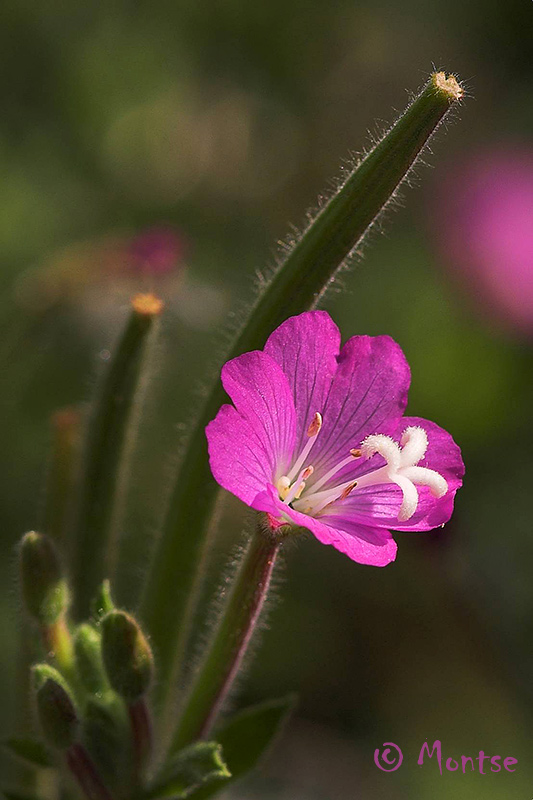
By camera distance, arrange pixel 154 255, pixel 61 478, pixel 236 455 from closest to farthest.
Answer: pixel 236 455 → pixel 61 478 → pixel 154 255

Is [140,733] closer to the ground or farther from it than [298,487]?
closer to the ground

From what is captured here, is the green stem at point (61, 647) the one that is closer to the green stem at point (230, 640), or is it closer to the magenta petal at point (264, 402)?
the green stem at point (230, 640)

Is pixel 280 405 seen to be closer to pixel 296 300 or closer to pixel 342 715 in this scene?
pixel 296 300

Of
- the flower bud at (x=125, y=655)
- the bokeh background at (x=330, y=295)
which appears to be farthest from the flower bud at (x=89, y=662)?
the bokeh background at (x=330, y=295)

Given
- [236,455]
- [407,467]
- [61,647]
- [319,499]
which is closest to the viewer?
[236,455]

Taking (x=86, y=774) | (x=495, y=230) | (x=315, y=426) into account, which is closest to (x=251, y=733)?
(x=86, y=774)

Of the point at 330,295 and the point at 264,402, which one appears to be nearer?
the point at 264,402

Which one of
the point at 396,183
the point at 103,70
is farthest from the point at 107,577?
the point at 103,70

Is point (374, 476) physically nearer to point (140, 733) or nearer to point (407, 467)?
point (407, 467)

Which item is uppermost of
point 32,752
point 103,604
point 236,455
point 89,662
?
point 236,455
